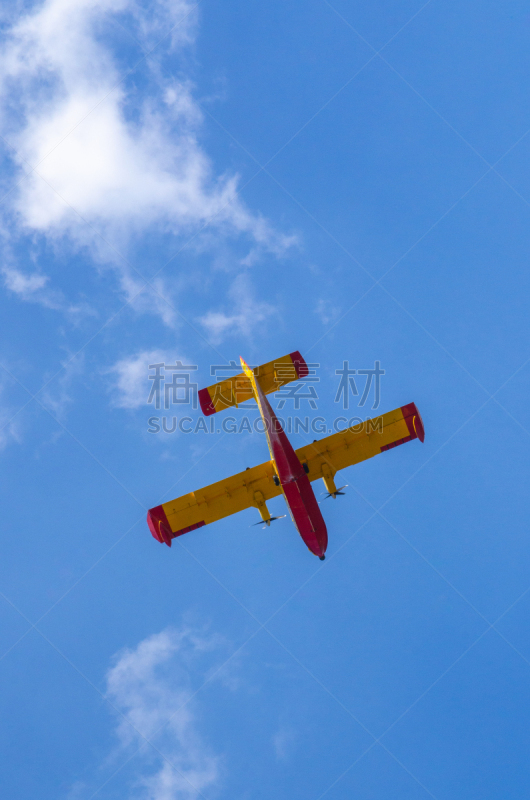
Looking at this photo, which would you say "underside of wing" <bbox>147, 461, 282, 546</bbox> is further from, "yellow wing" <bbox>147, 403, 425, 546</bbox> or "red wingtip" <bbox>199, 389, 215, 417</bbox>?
"red wingtip" <bbox>199, 389, 215, 417</bbox>

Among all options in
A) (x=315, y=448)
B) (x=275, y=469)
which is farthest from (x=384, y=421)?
(x=275, y=469)

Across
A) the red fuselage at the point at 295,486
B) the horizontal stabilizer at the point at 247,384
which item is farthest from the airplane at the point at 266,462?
the red fuselage at the point at 295,486

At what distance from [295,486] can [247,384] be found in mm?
6409

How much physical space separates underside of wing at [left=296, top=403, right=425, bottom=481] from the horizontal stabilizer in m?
4.06

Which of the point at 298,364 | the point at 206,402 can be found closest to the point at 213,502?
the point at 206,402

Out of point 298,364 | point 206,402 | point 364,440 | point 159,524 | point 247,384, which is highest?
point 206,402

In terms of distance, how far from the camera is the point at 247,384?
3325 centimetres

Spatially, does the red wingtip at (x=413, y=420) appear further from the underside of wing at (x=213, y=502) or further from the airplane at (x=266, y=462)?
the underside of wing at (x=213, y=502)

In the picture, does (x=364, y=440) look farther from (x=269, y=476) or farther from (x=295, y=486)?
(x=269, y=476)

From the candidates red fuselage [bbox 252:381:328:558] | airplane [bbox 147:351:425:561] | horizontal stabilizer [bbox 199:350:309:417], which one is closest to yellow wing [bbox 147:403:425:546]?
airplane [bbox 147:351:425:561]

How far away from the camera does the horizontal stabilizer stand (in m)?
33.2

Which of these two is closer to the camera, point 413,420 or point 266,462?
point 266,462

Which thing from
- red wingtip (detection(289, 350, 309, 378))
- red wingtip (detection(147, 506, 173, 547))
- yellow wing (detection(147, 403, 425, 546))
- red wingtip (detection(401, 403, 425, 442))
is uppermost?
red wingtip (detection(289, 350, 309, 378))

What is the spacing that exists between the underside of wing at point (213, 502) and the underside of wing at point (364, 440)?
267 cm
